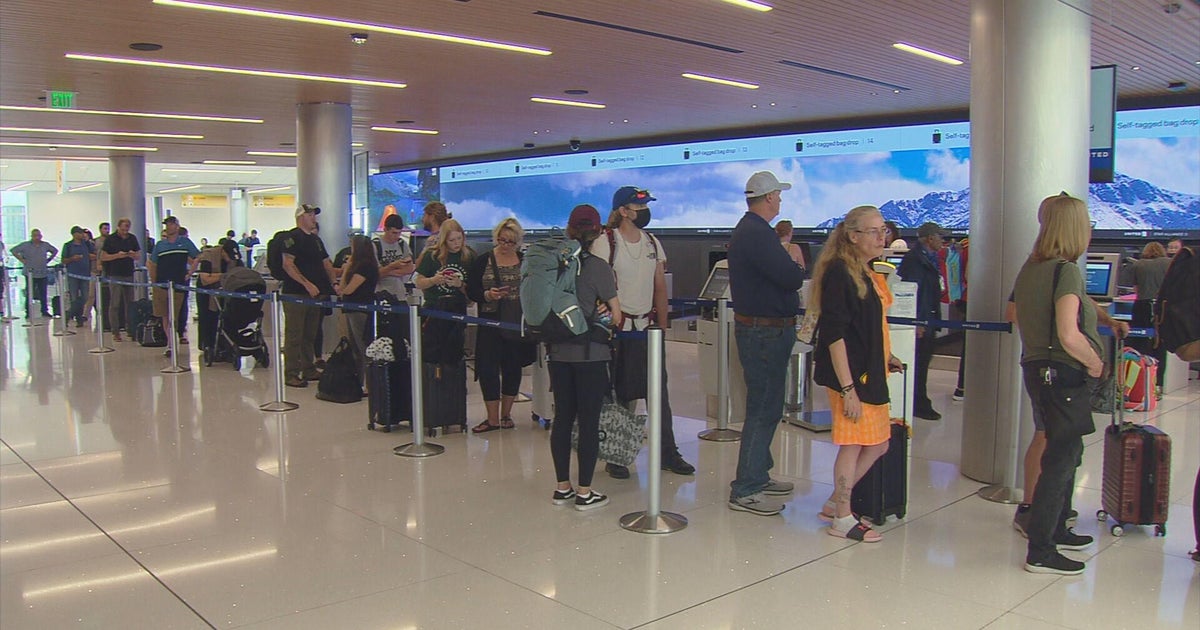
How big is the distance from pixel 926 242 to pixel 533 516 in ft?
17.5

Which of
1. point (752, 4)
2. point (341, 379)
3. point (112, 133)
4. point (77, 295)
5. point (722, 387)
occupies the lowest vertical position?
point (341, 379)

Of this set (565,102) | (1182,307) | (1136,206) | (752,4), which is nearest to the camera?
(1182,307)

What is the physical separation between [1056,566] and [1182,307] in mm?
1235

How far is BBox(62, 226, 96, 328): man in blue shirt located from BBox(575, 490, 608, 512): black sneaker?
13509 millimetres

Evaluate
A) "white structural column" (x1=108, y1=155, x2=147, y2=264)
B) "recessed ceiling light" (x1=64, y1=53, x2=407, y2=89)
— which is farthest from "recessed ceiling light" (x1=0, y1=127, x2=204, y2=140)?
"recessed ceiling light" (x1=64, y1=53, x2=407, y2=89)

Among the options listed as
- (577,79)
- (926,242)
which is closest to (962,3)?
(926,242)

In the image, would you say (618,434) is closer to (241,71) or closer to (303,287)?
(303,287)

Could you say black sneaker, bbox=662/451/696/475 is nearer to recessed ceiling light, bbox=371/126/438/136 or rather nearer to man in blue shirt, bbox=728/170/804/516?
man in blue shirt, bbox=728/170/804/516

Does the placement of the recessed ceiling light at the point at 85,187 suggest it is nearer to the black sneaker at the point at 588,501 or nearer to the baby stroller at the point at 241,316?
the baby stroller at the point at 241,316

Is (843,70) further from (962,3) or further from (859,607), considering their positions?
(859,607)

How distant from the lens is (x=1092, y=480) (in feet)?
18.6

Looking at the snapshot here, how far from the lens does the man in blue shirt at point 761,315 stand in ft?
15.4

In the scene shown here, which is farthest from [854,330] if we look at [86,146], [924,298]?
[86,146]

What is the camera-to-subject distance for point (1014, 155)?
5.40 meters
